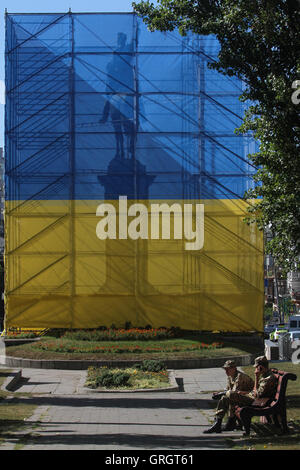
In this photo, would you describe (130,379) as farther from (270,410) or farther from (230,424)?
(270,410)

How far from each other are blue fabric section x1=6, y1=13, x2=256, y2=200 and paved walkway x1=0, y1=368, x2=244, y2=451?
432 inches

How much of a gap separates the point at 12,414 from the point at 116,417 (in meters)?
1.82

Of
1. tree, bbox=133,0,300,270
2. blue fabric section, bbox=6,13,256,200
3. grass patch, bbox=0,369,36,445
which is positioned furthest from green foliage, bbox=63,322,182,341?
tree, bbox=133,0,300,270

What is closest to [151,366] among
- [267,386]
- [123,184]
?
[267,386]

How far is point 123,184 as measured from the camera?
27.8m

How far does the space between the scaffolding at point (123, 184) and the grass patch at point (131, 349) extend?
3.16 meters

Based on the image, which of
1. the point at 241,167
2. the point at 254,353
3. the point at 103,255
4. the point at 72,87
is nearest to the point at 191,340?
the point at 254,353

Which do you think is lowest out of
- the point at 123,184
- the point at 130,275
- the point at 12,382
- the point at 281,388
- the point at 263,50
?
the point at 12,382

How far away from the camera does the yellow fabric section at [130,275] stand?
2756 centimetres

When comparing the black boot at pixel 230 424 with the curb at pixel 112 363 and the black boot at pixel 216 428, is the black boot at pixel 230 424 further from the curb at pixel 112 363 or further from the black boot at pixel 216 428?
the curb at pixel 112 363

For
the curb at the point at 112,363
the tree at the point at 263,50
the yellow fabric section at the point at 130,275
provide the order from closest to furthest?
the tree at the point at 263,50
the curb at the point at 112,363
the yellow fabric section at the point at 130,275

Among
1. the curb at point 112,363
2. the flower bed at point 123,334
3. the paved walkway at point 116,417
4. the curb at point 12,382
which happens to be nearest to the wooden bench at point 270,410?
the paved walkway at point 116,417

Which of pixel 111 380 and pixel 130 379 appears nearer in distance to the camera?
pixel 111 380

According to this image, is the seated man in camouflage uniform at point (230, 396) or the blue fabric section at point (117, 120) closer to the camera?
the seated man in camouflage uniform at point (230, 396)
